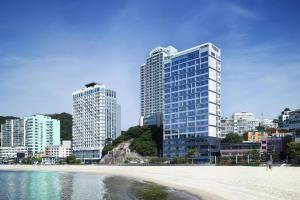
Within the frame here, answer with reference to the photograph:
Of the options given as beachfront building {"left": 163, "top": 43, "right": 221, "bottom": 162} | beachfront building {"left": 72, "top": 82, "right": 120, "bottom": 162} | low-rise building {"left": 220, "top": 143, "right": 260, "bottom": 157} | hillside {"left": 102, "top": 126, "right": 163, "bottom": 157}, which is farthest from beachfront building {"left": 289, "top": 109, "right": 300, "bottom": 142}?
beachfront building {"left": 72, "top": 82, "right": 120, "bottom": 162}

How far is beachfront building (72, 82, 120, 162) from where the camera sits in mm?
184750

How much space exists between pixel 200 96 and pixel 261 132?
Answer: 98.7ft

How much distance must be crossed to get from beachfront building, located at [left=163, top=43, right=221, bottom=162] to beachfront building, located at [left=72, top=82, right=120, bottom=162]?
46174 millimetres

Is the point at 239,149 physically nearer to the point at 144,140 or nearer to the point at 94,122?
the point at 144,140

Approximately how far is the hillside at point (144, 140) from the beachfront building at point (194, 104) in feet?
22.9

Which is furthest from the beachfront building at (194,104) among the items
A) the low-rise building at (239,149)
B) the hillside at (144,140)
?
the hillside at (144,140)

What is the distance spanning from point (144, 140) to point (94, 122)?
42.8 meters

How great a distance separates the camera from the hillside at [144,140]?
14900cm

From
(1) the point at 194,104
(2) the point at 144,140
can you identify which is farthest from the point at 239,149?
(2) the point at 144,140

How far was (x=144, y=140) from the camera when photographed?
154m

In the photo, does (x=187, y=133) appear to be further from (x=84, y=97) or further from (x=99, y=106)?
(x=84, y=97)

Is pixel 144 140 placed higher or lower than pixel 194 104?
lower

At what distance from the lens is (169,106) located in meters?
150

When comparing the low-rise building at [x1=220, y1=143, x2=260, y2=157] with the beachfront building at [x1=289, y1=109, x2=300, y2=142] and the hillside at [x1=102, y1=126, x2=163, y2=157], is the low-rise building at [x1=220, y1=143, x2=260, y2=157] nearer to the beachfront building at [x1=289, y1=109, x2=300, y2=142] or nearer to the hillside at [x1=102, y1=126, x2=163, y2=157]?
the beachfront building at [x1=289, y1=109, x2=300, y2=142]
